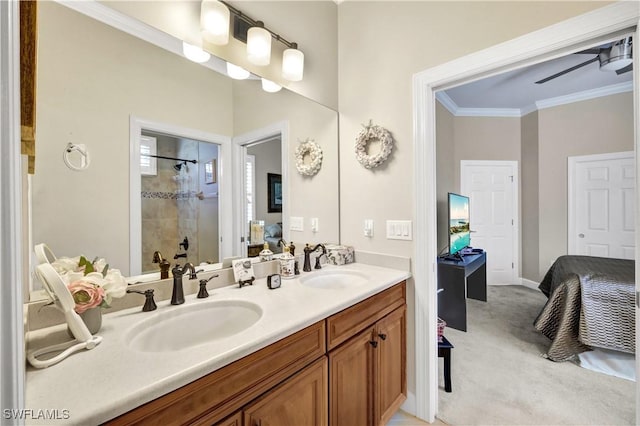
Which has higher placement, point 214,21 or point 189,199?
point 214,21

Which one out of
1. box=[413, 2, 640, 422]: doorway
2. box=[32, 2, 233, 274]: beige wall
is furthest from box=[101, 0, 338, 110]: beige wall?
box=[413, 2, 640, 422]: doorway

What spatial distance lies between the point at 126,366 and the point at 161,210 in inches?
27.5

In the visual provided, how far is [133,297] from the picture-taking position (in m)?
1.11

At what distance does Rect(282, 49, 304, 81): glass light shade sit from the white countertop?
142 cm

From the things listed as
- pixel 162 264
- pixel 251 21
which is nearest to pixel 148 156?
pixel 162 264

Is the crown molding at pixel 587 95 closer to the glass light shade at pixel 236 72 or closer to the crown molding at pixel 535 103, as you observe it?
the crown molding at pixel 535 103

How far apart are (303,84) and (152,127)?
1.06 m

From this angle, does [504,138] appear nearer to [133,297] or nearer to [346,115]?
[346,115]

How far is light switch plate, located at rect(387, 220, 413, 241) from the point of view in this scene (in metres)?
1.76

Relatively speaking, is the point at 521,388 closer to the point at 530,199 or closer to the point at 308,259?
the point at 308,259

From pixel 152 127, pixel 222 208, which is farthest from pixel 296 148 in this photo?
pixel 152 127

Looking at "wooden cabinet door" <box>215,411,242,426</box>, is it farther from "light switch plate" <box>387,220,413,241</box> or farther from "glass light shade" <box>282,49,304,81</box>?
"glass light shade" <box>282,49,304,81</box>

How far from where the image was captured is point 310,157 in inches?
79.7

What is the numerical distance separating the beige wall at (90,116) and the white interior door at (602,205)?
5001 mm
